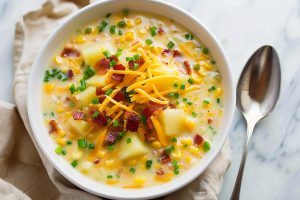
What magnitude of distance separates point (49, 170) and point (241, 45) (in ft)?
5.12

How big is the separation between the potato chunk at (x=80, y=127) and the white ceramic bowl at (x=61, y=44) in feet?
0.57

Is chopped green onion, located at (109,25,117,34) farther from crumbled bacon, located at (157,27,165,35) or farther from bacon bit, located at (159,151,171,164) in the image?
bacon bit, located at (159,151,171,164)

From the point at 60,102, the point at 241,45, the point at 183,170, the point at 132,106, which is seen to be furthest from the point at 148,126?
the point at 241,45

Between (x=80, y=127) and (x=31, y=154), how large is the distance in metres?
0.59

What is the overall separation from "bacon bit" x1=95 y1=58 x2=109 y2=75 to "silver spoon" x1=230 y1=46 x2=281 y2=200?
95cm

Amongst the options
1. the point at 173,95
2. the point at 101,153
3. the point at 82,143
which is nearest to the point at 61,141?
the point at 82,143

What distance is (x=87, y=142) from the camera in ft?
9.84

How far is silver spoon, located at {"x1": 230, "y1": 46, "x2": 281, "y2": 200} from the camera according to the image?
3.43m

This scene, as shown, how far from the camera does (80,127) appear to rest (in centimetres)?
297

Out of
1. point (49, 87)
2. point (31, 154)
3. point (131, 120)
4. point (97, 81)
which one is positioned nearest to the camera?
point (131, 120)

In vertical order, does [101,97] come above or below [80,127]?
above

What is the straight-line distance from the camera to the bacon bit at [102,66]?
9.91ft

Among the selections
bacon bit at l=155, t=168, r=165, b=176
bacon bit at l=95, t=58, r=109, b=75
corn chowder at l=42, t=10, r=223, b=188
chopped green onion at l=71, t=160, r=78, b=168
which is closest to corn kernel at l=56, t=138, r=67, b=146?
corn chowder at l=42, t=10, r=223, b=188

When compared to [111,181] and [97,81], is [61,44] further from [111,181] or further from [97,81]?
[111,181]
